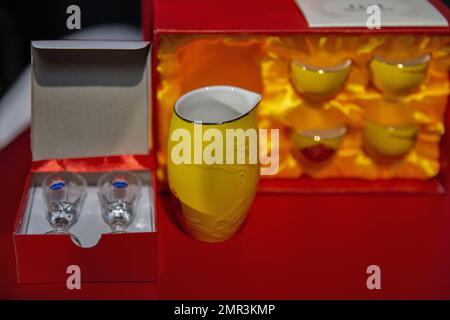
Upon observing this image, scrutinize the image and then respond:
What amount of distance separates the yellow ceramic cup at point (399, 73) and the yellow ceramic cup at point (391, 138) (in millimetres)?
51

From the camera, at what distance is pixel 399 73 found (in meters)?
0.99

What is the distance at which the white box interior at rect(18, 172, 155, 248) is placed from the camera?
91 cm

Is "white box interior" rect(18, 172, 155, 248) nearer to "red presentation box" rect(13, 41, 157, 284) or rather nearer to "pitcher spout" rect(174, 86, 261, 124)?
"red presentation box" rect(13, 41, 157, 284)

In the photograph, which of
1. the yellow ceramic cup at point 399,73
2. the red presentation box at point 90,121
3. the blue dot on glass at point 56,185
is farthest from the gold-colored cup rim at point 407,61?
the blue dot on glass at point 56,185

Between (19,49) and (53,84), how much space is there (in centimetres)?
76

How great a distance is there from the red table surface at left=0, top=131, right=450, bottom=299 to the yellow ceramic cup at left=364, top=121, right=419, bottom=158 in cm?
6

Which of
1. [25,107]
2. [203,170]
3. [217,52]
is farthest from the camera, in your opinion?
[25,107]

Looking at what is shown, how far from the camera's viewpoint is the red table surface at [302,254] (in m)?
0.87

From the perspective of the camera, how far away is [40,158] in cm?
101

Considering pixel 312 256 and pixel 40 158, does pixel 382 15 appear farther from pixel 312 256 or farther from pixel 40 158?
pixel 40 158

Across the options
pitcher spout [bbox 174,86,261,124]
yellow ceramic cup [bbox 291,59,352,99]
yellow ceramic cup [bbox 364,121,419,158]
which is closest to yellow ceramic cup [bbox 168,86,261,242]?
pitcher spout [bbox 174,86,261,124]

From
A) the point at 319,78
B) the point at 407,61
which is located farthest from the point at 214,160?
the point at 407,61

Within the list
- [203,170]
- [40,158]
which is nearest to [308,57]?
[203,170]

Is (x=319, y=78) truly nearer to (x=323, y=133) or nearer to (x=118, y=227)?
(x=323, y=133)
